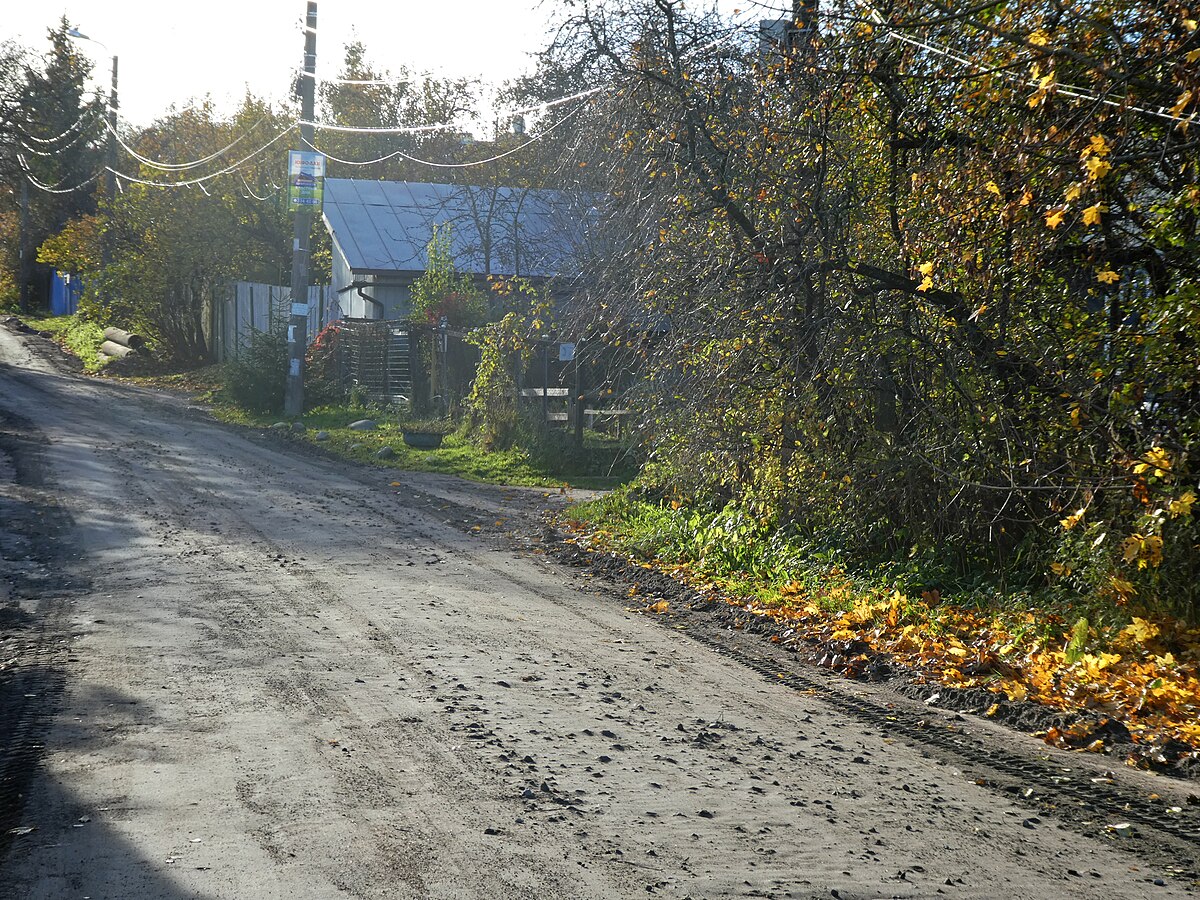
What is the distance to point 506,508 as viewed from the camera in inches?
548

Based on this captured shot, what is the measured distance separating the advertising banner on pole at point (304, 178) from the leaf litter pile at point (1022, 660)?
52.4 ft

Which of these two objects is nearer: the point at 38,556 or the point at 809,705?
the point at 809,705

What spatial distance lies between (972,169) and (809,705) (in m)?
3.52

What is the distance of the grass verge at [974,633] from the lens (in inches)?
243

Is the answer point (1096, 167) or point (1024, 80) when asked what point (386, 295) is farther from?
point (1096, 167)

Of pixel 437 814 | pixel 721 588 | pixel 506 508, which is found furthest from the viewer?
pixel 506 508

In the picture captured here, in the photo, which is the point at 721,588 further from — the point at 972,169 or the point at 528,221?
the point at 528,221

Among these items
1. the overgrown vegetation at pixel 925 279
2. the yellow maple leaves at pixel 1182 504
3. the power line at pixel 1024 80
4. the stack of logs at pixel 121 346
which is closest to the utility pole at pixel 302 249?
the overgrown vegetation at pixel 925 279

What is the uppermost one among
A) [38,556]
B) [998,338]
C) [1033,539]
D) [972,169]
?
[972,169]

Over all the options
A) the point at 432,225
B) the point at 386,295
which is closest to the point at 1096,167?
the point at 432,225

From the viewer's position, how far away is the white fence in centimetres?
3038

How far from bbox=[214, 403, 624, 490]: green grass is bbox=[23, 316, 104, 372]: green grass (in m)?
13.9

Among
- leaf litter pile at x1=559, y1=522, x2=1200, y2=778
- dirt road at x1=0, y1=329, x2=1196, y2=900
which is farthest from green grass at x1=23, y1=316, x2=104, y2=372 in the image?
leaf litter pile at x1=559, y1=522, x2=1200, y2=778

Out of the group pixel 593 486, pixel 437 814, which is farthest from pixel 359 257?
pixel 437 814
